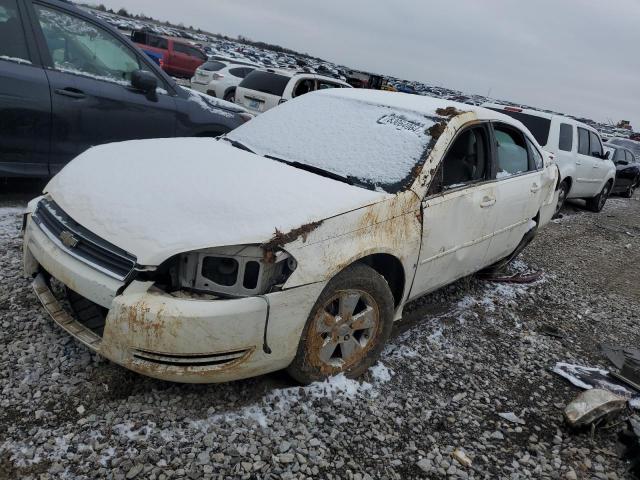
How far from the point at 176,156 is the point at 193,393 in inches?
54.8

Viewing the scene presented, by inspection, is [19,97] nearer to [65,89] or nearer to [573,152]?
[65,89]

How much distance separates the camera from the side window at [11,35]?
4266 millimetres

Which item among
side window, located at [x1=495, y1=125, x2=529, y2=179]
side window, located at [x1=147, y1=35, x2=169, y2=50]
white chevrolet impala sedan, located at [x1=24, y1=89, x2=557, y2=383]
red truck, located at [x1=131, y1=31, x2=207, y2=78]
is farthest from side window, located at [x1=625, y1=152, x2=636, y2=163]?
side window, located at [x1=147, y1=35, x2=169, y2=50]

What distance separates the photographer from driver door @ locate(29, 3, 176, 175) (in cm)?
451

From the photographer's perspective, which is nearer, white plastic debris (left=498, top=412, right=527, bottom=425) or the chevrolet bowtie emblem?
the chevrolet bowtie emblem

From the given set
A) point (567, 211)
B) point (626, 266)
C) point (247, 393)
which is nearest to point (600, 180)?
Answer: point (567, 211)

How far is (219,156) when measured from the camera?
11.0ft

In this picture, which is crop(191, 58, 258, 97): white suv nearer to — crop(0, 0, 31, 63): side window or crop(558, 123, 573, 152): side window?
crop(558, 123, 573, 152): side window

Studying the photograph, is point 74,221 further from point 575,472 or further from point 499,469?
point 575,472

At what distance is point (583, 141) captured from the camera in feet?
32.6

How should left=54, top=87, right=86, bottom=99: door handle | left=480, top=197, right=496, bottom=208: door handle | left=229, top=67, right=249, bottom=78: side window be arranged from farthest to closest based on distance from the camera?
1. left=229, top=67, right=249, bottom=78: side window
2. left=54, top=87, right=86, bottom=99: door handle
3. left=480, top=197, right=496, bottom=208: door handle

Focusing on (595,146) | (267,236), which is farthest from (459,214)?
(595,146)

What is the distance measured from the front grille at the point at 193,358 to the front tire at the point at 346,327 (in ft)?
1.24

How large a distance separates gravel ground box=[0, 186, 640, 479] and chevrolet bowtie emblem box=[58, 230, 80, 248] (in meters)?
0.65
